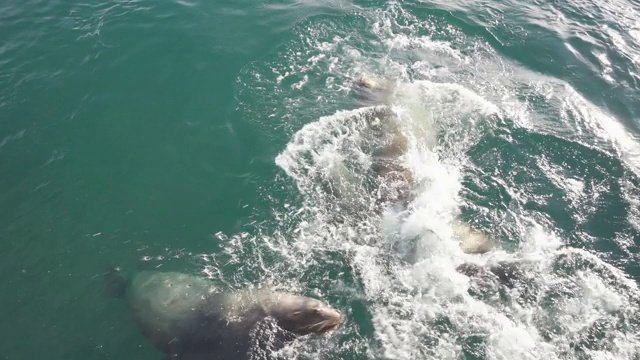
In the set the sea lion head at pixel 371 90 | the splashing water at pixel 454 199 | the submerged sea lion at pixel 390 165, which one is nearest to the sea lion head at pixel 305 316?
the splashing water at pixel 454 199

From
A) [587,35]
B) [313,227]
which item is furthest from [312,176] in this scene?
[587,35]

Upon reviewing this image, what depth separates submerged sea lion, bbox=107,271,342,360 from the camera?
9578mm

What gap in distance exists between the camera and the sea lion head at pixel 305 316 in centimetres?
952

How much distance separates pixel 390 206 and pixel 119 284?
7.59 m

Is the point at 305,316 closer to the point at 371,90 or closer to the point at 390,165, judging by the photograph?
the point at 390,165

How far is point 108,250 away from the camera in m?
11.5

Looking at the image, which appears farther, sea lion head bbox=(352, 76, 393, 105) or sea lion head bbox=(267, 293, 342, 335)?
sea lion head bbox=(352, 76, 393, 105)

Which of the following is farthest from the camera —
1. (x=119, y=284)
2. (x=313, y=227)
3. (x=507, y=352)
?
(x=313, y=227)

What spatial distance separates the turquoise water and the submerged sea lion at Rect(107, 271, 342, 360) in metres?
0.35

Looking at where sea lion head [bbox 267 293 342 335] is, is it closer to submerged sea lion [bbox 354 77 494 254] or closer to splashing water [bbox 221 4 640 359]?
splashing water [bbox 221 4 640 359]

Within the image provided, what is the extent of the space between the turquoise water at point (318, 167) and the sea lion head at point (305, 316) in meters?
0.30

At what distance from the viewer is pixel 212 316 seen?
10156 mm

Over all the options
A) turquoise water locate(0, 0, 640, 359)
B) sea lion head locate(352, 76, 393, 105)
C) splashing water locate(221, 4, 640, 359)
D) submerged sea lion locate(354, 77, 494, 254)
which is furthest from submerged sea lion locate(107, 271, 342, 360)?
sea lion head locate(352, 76, 393, 105)

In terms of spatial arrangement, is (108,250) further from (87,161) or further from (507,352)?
(507,352)
